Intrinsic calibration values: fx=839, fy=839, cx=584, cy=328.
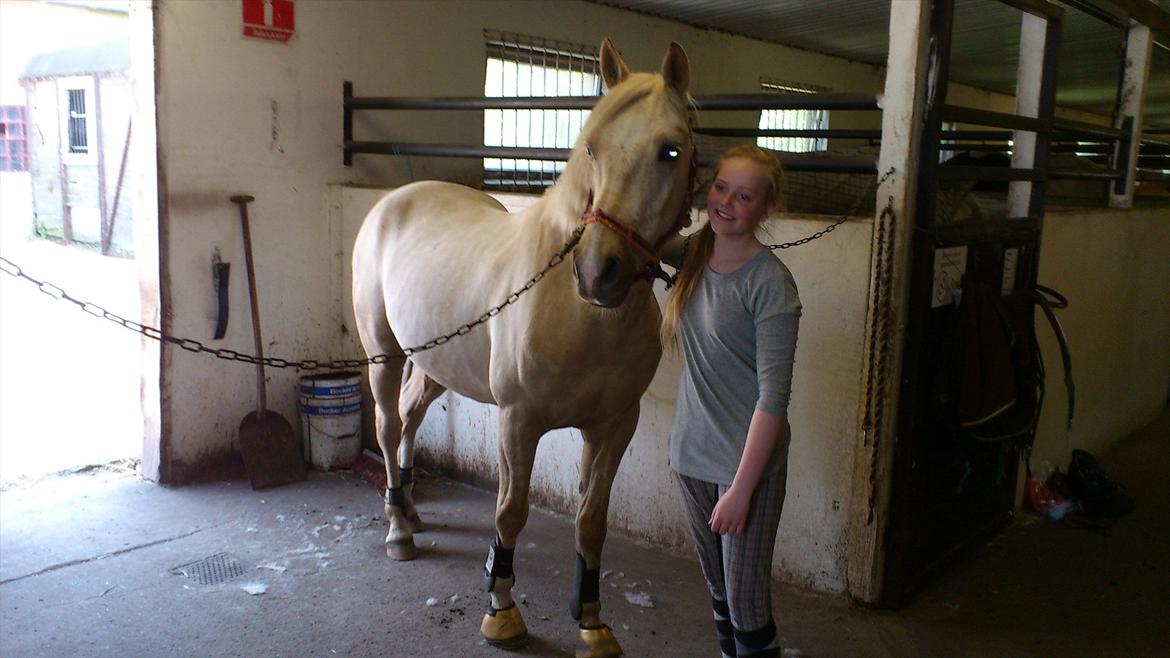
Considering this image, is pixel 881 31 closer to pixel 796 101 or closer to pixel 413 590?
pixel 796 101

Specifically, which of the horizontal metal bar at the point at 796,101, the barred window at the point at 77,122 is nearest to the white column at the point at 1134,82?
the horizontal metal bar at the point at 796,101

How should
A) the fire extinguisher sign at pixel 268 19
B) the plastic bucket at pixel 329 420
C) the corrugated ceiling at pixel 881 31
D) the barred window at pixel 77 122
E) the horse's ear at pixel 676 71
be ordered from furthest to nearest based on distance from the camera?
the barred window at pixel 77 122
the corrugated ceiling at pixel 881 31
the plastic bucket at pixel 329 420
the fire extinguisher sign at pixel 268 19
the horse's ear at pixel 676 71

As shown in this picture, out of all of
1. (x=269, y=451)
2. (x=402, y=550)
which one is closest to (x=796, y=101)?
(x=402, y=550)

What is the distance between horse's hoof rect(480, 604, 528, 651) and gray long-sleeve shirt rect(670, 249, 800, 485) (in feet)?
3.14

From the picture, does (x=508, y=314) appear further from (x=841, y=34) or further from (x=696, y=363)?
(x=841, y=34)

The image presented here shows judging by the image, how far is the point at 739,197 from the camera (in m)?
1.64

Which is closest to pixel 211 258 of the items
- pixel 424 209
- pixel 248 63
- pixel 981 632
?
pixel 248 63

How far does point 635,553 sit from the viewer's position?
10.3ft

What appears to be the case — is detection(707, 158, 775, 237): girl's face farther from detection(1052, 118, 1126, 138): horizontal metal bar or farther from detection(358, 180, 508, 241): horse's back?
detection(1052, 118, 1126, 138): horizontal metal bar

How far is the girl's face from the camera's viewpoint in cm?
163

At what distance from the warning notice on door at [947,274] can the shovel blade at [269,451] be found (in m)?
2.84

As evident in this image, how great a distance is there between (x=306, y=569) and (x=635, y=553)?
1.19 meters

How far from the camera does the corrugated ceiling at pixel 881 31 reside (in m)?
5.87

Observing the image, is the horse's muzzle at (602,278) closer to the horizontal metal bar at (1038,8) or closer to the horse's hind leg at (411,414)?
the horse's hind leg at (411,414)
